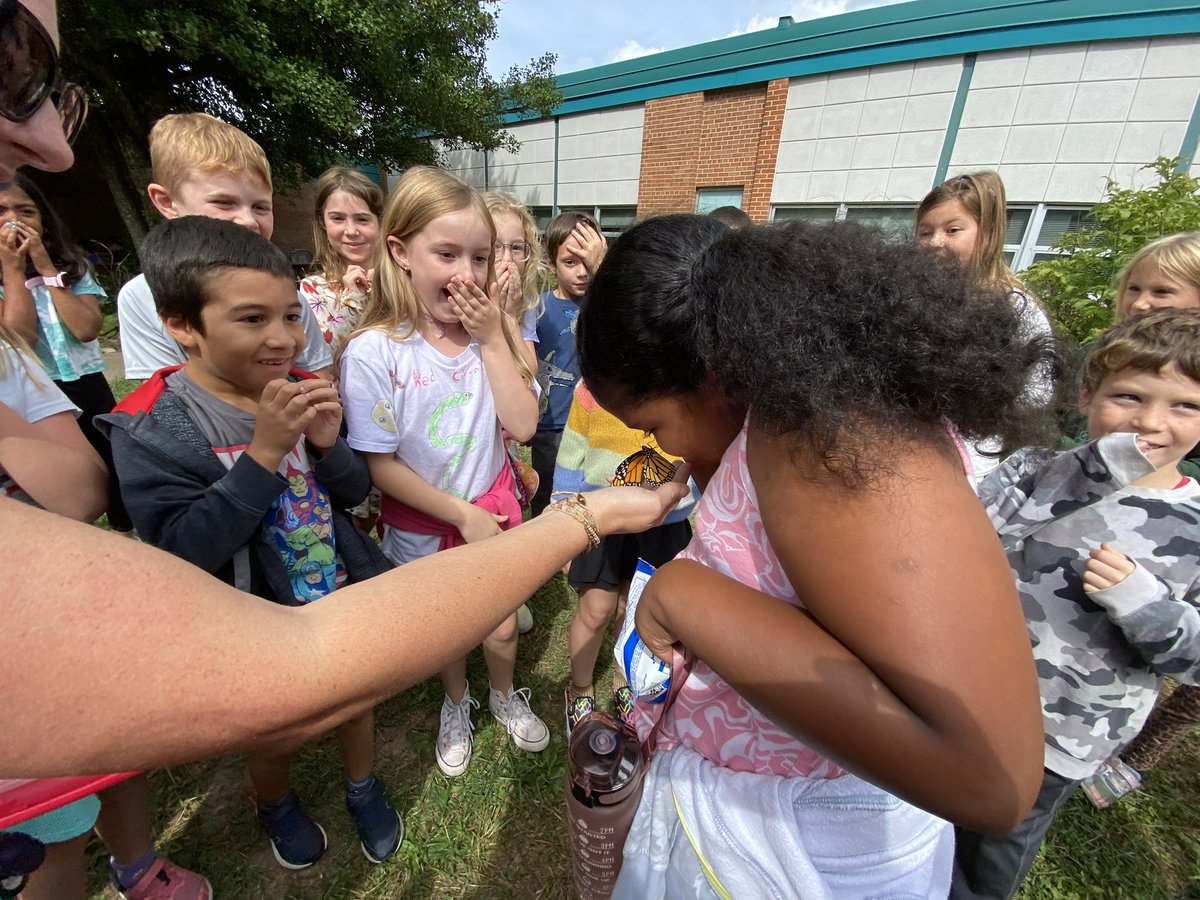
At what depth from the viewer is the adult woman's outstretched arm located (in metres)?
0.60

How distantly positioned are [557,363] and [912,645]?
2.91 meters

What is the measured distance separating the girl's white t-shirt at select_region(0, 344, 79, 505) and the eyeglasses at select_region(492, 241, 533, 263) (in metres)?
2.33

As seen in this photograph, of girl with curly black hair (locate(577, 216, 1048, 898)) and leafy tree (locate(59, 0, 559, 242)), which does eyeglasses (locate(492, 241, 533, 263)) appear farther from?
leafy tree (locate(59, 0, 559, 242))

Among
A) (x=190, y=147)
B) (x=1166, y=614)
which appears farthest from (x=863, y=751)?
(x=190, y=147)

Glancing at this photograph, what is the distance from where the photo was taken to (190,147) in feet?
7.59

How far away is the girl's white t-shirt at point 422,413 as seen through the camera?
81.4 inches

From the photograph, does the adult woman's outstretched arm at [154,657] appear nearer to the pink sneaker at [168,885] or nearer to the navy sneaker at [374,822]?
the navy sneaker at [374,822]

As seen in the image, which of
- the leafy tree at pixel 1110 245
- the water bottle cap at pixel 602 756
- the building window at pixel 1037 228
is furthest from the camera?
the building window at pixel 1037 228

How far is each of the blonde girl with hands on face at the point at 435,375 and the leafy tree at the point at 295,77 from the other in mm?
11399

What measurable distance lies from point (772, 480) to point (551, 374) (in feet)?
8.79

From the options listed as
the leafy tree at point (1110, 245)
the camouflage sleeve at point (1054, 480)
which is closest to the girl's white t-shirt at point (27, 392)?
the camouflage sleeve at point (1054, 480)

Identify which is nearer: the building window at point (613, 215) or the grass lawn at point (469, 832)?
the grass lawn at point (469, 832)

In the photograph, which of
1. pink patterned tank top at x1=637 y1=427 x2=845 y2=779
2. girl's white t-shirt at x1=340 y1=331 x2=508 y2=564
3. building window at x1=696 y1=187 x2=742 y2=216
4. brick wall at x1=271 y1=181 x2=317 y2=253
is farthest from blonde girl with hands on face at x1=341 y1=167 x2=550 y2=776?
brick wall at x1=271 y1=181 x2=317 y2=253

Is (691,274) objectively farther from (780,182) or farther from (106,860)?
(780,182)
